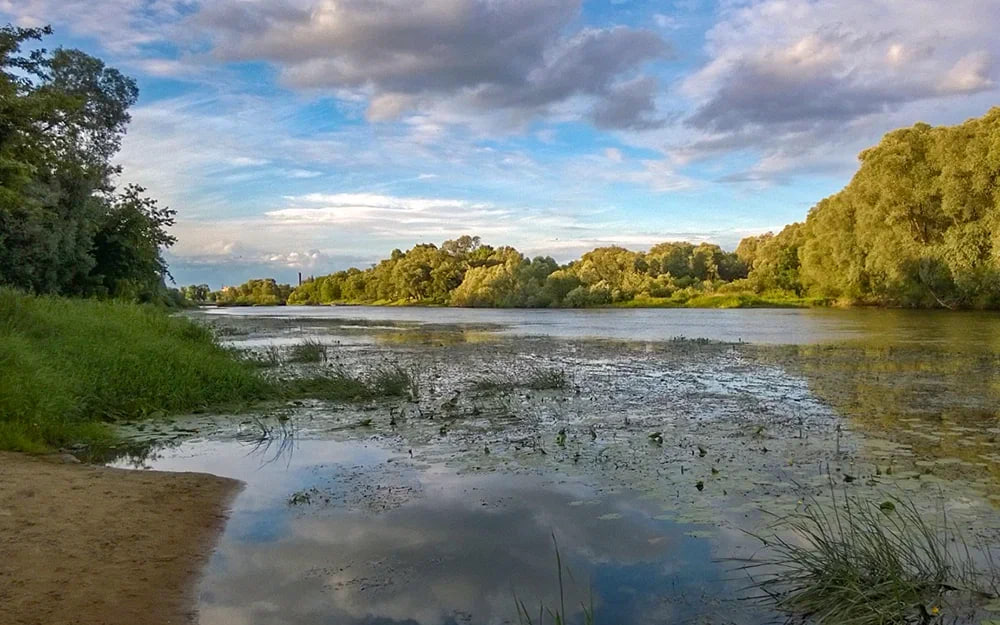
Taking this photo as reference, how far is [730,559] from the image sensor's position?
610 centimetres

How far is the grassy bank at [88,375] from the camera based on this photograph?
10.4 m

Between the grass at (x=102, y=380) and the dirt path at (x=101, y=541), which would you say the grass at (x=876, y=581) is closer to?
the dirt path at (x=101, y=541)

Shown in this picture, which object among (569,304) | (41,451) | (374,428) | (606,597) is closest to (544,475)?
(606,597)

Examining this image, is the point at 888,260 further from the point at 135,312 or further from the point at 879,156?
the point at 135,312

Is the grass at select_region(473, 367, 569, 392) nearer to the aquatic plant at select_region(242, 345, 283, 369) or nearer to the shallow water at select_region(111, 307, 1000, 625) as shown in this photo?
the shallow water at select_region(111, 307, 1000, 625)

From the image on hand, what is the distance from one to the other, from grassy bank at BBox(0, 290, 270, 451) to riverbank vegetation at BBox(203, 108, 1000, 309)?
4317cm

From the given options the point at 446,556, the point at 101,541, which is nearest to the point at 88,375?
the point at 101,541

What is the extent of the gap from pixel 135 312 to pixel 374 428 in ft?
47.8

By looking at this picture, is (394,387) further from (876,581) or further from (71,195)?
(71,195)

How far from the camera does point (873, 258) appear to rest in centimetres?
5106

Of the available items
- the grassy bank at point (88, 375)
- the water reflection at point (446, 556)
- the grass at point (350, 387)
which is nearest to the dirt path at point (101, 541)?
the water reflection at point (446, 556)

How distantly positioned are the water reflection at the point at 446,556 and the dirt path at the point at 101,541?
0.29 meters

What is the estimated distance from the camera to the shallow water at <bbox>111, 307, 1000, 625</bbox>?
572cm

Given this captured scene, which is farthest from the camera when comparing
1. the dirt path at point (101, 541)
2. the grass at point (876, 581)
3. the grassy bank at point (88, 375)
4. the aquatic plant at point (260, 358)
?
the aquatic plant at point (260, 358)
